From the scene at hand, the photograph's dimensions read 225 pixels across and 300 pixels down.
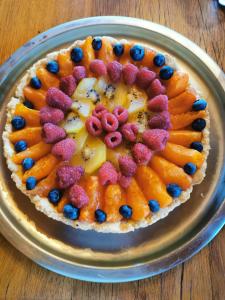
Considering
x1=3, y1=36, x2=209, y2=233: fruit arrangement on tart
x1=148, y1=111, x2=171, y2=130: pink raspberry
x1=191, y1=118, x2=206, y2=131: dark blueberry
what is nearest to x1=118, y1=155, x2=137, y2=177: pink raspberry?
x1=3, y1=36, x2=209, y2=233: fruit arrangement on tart

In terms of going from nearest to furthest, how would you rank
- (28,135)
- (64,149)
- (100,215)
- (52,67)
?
(100,215), (64,149), (28,135), (52,67)

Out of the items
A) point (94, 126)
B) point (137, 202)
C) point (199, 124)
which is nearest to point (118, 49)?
point (94, 126)

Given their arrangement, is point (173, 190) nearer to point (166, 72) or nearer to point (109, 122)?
point (109, 122)

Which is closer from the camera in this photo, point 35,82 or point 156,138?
point 156,138

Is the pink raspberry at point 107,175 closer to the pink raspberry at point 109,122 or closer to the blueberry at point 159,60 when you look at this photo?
the pink raspberry at point 109,122

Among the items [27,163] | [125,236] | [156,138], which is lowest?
[125,236]
